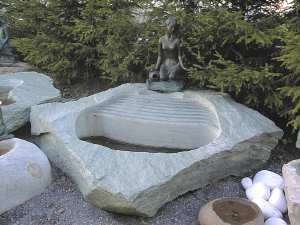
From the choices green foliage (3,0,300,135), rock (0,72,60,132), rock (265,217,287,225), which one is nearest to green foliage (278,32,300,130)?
green foliage (3,0,300,135)

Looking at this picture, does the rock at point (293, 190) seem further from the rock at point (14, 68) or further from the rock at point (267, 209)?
the rock at point (14, 68)

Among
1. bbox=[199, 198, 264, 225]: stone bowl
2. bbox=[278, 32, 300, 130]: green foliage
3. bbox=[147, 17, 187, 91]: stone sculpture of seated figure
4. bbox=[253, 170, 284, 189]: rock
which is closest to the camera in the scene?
bbox=[199, 198, 264, 225]: stone bowl

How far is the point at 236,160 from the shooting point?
362 centimetres

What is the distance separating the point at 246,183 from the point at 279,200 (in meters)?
0.36

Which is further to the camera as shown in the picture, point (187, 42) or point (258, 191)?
point (187, 42)

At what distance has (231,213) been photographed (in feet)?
9.52

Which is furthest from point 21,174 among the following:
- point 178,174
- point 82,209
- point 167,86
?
point 167,86

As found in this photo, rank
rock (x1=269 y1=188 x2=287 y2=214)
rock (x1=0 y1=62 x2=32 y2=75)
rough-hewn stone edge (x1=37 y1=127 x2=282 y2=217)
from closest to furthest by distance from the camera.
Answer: rough-hewn stone edge (x1=37 y1=127 x2=282 y2=217) < rock (x1=269 y1=188 x2=287 y2=214) < rock (x1=0 y1=62 x2=32 y2=75)

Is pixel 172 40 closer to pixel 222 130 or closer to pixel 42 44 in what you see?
pixel 222 130

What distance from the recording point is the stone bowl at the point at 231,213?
281 centimetres

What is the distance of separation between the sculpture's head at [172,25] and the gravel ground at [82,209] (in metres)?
1.62

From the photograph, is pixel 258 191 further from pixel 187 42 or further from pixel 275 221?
pixel 187 42

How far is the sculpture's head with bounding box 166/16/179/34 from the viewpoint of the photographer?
4199 millimetres

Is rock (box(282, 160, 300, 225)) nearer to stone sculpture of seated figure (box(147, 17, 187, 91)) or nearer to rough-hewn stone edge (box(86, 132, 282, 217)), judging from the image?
Result: rough-hewn stone edge (box(86, 132, 282, 217))
